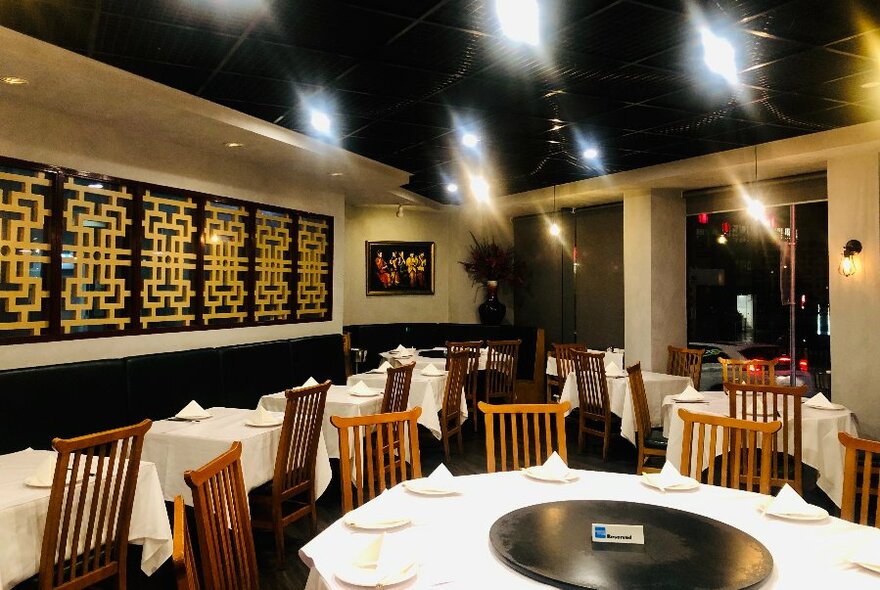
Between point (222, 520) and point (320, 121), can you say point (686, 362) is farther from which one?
point (222, 520)

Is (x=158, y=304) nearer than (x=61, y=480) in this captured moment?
No

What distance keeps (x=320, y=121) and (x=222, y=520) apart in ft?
12.7

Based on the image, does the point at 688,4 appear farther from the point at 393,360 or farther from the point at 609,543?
the point at 393,360

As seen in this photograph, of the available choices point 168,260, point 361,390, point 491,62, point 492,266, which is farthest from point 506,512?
point 492,266

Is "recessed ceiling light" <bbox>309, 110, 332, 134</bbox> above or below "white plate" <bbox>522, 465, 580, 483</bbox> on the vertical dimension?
above

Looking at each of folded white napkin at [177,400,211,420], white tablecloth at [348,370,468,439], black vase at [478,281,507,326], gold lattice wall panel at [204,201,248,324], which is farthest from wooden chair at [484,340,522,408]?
folded white napkin at [177,400,211,420]

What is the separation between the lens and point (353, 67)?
12.7 ft

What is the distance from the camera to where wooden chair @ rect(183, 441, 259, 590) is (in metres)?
1.58

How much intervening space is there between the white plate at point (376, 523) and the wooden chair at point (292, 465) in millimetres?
1562

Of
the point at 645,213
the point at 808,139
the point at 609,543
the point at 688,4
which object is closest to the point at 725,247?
the point at 645,213

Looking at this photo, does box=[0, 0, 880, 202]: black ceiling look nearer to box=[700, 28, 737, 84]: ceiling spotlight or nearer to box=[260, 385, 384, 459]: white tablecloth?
box=[700, 28, 737, 84]: ceiling spotlight

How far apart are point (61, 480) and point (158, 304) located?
3.02 m

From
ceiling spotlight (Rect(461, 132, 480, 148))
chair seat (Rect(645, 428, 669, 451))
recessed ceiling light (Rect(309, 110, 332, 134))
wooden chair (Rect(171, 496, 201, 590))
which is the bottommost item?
chair seat (Rect(645, 428, 669, 451))

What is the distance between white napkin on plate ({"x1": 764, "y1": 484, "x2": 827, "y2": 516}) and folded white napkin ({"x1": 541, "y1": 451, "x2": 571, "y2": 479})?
656mm
